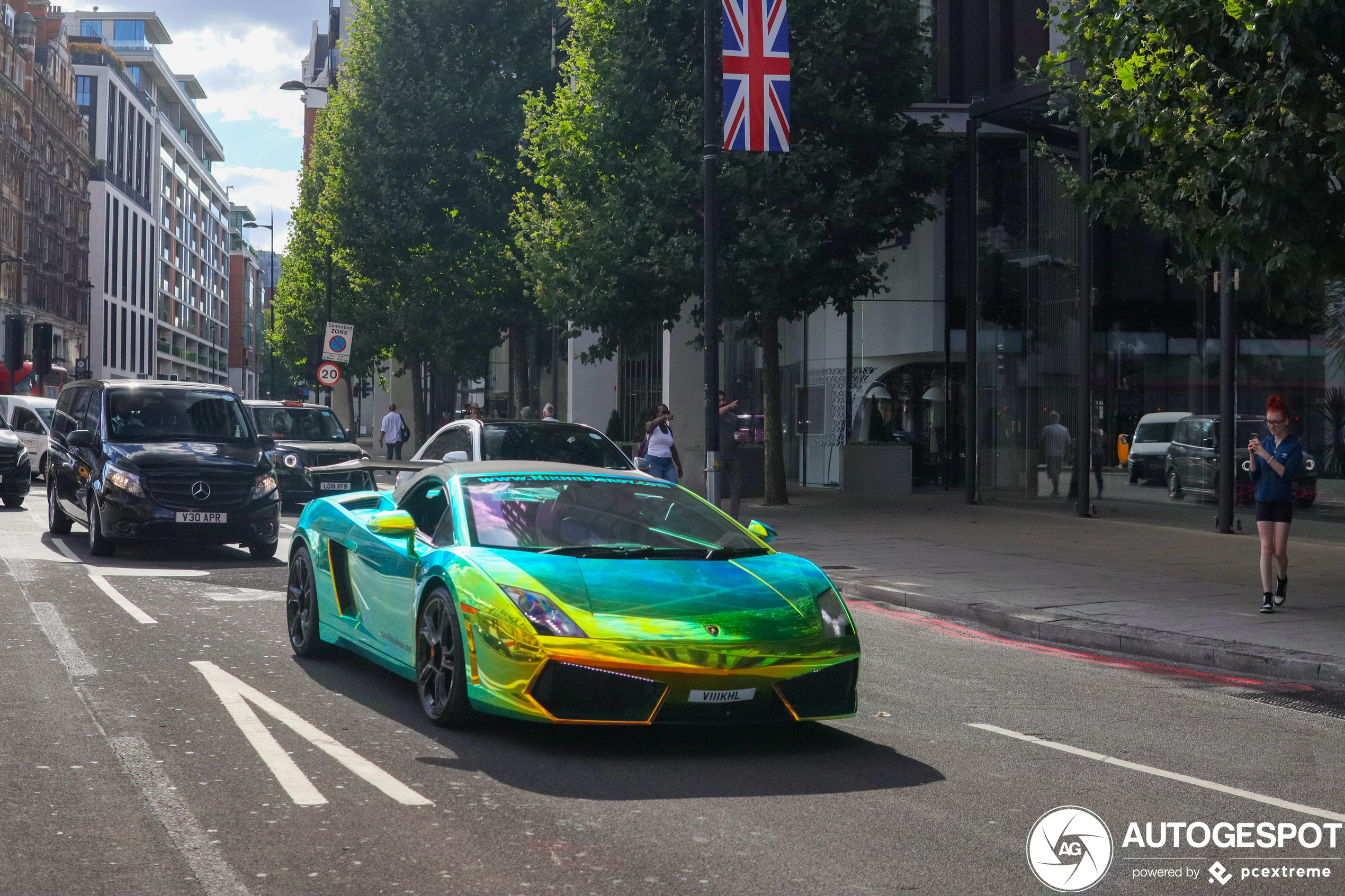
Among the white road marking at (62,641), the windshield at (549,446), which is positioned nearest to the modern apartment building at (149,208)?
the windshield at (549,446)

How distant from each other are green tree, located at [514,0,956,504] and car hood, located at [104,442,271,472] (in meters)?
8.53

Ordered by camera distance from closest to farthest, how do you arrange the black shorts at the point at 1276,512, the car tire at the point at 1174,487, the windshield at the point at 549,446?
1. the black shorts at the point at 1276,512
2. the windshield at the point at 549,446
3. the car tire at the point at 1174,487

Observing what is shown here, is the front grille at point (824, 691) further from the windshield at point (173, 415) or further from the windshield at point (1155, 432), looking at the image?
the windshield at point (1155, 432)

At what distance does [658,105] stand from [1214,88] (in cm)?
1235

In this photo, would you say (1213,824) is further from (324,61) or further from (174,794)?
(324,61)

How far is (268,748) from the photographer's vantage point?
6.11 meters

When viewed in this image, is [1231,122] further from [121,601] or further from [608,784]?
[121,601]

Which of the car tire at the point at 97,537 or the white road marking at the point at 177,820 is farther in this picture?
the car tire at the point at 97,537

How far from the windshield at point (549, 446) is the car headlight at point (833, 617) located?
286 inches

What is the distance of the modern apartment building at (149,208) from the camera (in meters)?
103

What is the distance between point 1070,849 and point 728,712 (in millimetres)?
1636

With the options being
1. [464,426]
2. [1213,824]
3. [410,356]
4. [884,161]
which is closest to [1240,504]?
[884,161]

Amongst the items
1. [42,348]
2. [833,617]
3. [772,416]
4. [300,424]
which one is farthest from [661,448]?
[42,348]

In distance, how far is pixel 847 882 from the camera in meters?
4.36
